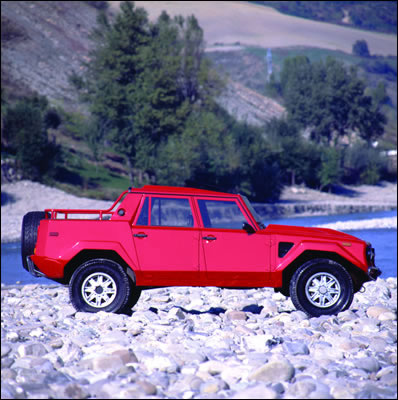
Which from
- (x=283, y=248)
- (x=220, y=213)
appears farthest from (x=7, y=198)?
(x=283, y=248)

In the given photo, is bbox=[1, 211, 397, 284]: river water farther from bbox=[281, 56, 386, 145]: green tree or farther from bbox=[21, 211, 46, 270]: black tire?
bbox=[281, 56, 386, 145]: green tree

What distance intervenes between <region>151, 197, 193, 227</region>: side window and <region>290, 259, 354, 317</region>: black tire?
1750mm

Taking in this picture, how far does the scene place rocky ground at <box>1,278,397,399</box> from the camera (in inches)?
244

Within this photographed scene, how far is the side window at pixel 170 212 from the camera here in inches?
369

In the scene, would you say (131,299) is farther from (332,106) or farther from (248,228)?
(332,106)

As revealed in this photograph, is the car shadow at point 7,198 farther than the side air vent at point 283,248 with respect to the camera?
Yes

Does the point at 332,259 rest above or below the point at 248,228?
below

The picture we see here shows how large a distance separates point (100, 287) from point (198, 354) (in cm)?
251

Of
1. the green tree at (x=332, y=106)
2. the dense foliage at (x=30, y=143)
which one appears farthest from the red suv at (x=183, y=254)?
the green tree at (x=332, y=106)

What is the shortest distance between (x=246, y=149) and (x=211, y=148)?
19.1 ft

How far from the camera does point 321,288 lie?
9523 millimetres

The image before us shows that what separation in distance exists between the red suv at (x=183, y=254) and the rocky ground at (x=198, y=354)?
445 millimetres

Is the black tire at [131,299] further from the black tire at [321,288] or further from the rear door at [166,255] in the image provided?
the black tire at [321,288]

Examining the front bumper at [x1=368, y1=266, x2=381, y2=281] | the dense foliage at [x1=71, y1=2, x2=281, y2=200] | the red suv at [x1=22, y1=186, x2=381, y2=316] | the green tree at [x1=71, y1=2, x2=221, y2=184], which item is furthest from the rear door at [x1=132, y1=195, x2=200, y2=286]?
the green tree at [x1=71, y1=2, x2=221, y2=184]
